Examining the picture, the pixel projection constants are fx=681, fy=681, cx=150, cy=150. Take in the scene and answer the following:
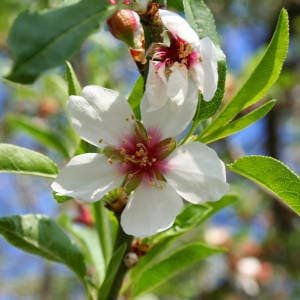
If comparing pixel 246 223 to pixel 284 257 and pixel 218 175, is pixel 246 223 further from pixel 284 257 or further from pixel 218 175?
pixel 218 175

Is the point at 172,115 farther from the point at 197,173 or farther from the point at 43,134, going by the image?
the point at 43,134

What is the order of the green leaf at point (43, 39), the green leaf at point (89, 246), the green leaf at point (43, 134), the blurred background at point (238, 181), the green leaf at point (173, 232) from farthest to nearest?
the blurred background at point (238, 181) → the green leaf at point (43, 134) → the green leaf at point (89, 246) → the green leaf at point (173, 232) → the green leaf at point (43, 39)

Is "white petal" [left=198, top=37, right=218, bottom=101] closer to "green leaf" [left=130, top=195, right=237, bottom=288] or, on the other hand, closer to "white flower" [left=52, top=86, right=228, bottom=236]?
"white flower" [left=52, top=86, right=228, bottom=236]

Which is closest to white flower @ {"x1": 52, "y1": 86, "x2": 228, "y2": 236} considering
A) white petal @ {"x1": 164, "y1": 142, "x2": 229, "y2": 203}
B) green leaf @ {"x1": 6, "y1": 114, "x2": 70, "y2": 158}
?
white petal @ {"x1": 164, "y1": 142, "x2": 229, "y2": 203}

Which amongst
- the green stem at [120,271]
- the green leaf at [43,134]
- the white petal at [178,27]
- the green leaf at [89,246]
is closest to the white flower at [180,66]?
the white petal at [178,27]

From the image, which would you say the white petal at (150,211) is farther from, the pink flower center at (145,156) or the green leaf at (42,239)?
the green leaf at (42,239)

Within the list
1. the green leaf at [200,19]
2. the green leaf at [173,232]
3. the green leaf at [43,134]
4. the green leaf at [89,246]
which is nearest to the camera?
the green leaf at [200,19]
